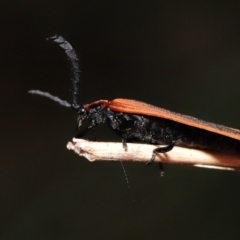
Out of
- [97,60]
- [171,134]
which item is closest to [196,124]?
[171,134]

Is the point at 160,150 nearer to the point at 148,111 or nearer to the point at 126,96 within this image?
the point at 148,111

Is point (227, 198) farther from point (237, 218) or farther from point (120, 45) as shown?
point (120, 45)

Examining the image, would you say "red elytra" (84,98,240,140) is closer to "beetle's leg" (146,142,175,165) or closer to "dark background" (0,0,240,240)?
"beetle's leg" (146,142,175,165)

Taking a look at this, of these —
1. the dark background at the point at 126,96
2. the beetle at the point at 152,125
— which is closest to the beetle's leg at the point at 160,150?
the beetle at the point at 152,125

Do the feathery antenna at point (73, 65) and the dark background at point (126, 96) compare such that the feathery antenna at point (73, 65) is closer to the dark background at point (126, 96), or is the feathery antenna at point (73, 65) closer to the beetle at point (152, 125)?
the beetle at point (152, 125)

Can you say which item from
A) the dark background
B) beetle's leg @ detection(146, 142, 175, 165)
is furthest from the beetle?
the dark background
